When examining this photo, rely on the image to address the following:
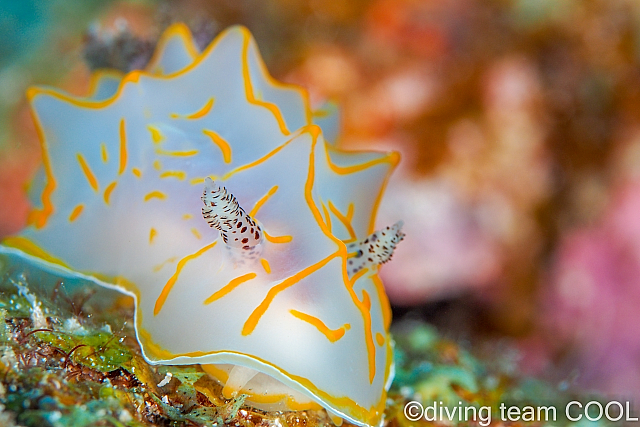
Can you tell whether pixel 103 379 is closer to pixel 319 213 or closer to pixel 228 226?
pixel 228 226

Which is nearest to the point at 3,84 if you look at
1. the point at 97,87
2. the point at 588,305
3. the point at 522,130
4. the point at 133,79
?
the point at 97,87

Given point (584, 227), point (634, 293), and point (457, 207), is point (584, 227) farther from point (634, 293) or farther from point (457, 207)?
point (457, 207)

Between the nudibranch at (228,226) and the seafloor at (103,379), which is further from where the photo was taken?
the nudibranch at (228,226)

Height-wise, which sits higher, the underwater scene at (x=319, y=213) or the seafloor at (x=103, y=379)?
the underwater scene at (x=319, y=213)

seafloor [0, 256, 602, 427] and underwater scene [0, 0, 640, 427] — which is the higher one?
underwater scene [0, 0, 640, 427]

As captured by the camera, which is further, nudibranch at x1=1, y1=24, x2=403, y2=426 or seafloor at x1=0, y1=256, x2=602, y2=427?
nudibranch at x1=1, y1=24, x2=403, y2=426
